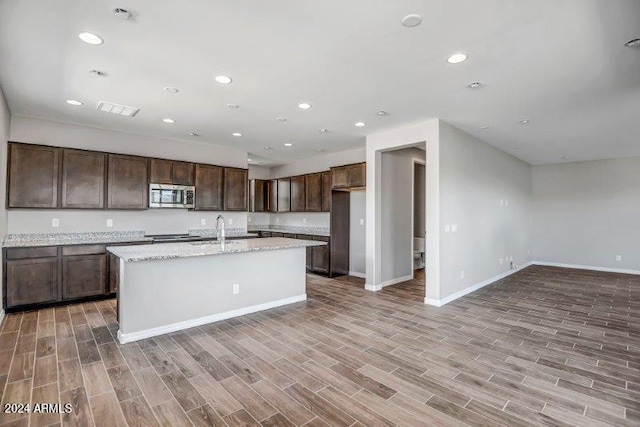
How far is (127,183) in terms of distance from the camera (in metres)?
5.25

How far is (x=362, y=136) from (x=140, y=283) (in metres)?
4.10

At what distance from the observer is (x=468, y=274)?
534cm

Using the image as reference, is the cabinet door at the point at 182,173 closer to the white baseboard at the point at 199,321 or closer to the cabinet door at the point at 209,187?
the cabinet door at the point at 209,187

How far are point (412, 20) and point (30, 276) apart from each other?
5478 millimetres

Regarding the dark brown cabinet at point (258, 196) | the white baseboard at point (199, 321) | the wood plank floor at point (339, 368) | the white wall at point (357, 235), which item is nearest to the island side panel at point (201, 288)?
the white baseboard at point (199, 321)

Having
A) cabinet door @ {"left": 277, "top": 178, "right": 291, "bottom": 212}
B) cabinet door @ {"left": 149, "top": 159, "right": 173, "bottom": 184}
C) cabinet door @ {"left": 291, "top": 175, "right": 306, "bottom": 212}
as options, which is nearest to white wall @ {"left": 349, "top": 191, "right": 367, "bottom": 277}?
cabinet door @ {"left": 291, "top": 175, "right": 306, "bottom": 212}

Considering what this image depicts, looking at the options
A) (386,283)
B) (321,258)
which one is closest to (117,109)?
(321,258)

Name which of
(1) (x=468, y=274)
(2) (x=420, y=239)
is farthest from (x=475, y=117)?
(2) (x=420, y=239)

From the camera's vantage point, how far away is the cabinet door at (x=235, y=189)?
6.41 metres

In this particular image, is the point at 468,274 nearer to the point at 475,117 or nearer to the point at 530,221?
the point at 475,117

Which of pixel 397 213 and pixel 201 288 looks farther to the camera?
pixel 397 213

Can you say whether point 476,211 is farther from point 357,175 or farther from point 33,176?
point 33,176

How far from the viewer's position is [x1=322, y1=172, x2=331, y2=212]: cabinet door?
22.2 feet

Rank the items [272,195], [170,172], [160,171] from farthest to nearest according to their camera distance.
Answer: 1. [272,195]
2. [170,172]
3. [160,171]
